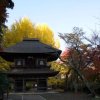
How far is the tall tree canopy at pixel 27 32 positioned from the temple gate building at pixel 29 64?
30.1 ft

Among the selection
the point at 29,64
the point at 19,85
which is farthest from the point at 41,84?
the point at 29,64

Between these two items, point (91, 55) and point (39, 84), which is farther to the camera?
point (39, 84)

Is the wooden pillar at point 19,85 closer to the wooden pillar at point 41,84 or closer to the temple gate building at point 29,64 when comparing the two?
the temple gate building at point 29,64

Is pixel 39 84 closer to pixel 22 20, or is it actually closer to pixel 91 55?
pixel 91 55

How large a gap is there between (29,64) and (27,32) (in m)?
13.7

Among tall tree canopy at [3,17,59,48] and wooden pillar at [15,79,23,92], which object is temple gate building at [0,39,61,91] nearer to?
wooden pillar at [15,79,23,92]

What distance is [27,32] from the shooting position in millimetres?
69500

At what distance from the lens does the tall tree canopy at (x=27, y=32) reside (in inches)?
2655

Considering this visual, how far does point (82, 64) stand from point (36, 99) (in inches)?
686

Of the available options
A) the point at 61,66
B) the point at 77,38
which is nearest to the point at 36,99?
the point at 77,38

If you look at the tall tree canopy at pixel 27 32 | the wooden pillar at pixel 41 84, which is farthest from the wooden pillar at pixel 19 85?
the tall tree canopy at pixel 27 32

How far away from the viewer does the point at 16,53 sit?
56219 millimetres

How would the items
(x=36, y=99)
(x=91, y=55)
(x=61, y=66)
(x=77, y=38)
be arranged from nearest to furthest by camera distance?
(x=36, y=99) < (x=91, y=55) < (x=77, y=38) < (x=61, y=66)

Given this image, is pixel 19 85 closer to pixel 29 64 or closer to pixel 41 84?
pixel 41 84
